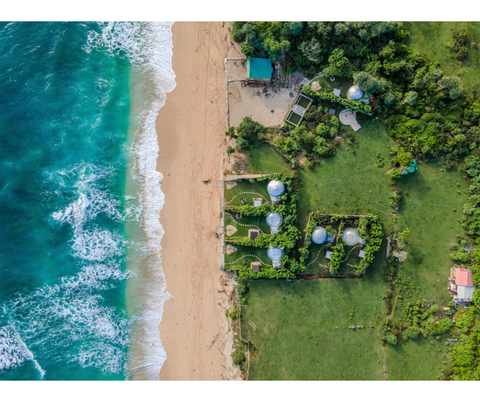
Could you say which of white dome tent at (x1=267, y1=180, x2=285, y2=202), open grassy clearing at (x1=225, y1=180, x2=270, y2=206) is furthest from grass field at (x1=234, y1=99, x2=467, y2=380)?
open grassy clearing at (x1=225, y1=180, x2=270, y2=206)

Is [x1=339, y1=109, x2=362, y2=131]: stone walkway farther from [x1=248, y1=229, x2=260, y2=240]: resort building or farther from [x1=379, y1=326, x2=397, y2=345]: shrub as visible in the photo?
[x1=379, y1=326, x2=397, y2=345]: shrub

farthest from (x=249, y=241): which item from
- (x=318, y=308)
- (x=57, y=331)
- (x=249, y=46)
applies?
(x=57, y=331)

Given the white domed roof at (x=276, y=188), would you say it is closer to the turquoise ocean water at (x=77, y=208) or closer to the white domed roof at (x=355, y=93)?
Result: the white domed roof at (x=355, y=93)

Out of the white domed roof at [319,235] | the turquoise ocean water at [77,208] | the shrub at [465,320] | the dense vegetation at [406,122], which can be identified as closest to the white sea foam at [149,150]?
the turquoise ocean water at [77,208]

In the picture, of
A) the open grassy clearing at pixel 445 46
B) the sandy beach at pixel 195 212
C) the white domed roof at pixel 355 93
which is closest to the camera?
the white domed roof at pixel 355 93

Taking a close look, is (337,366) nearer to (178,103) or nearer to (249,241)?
(249,241)
